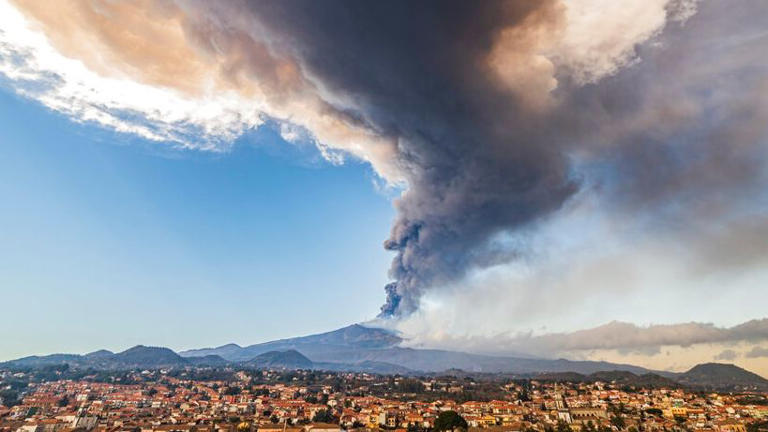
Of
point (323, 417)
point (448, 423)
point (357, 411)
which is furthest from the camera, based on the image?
point (357, 411)

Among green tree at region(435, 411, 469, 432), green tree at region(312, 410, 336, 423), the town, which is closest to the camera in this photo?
green tree at region(435, 411, 469, 432)

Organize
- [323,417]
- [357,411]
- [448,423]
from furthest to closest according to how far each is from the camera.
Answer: [357,411]
[323,417]
[448,423]

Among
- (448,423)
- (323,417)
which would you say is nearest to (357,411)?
(323,417)

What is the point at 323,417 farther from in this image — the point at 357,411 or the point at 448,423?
the point at 448,423

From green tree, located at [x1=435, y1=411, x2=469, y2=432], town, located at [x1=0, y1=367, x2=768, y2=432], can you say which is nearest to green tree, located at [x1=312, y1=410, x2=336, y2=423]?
town, located at [x1=0, y1=367, x2=768, y2=432]

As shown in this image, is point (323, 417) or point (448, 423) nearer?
point (448, 423)

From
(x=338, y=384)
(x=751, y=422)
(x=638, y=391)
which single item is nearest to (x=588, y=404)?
(x=751, y=422)

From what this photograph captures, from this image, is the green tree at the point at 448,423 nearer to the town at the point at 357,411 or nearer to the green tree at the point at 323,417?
the town at the point at 357,411

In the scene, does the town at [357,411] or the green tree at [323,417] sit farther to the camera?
the green tree at [323,417]

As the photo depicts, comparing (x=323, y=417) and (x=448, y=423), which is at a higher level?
(x=448, y=423)

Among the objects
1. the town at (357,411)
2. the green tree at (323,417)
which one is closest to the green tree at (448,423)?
the town at (357,411)

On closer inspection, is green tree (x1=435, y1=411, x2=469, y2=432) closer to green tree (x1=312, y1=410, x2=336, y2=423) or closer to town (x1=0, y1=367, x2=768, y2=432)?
town (x1=0, y1=367, x2=768, y2=432)
